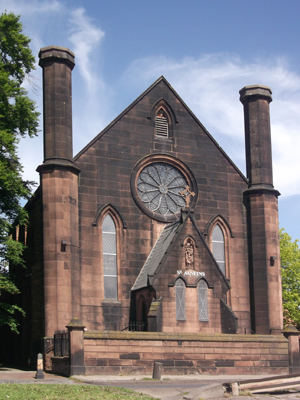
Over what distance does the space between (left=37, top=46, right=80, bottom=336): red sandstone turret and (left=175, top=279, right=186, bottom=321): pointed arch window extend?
4336mm

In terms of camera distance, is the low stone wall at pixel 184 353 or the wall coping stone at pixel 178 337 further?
the wall coping stone at pixel 178 337

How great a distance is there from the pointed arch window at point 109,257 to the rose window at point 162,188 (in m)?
2.35

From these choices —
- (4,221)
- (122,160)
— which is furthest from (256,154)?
(4,221)

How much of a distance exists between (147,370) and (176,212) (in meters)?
10.5

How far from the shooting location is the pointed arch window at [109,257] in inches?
1283

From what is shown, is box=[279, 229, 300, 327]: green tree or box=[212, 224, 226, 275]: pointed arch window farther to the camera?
box=[279, 229, 300, 327]: green tree

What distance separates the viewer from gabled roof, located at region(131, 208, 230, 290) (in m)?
31.1

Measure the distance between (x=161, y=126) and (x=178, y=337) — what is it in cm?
1246

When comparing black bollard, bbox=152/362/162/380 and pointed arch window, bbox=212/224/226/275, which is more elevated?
pointed arch window, bbox=212/224/226/275

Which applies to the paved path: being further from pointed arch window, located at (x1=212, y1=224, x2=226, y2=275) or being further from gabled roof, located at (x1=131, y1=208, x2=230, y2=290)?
pointed arch window, located at (x1=212, y1=224, x2=226, y2=275)

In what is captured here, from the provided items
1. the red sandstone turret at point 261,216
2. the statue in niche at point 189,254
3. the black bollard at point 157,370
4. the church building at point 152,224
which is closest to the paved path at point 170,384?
the black bollard at point 157,370

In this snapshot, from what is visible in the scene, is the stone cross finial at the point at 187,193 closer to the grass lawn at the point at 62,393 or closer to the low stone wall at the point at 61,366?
the low stone wall at the point at 61,366

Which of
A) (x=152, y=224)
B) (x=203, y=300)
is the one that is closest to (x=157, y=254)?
(x=152, y=224)

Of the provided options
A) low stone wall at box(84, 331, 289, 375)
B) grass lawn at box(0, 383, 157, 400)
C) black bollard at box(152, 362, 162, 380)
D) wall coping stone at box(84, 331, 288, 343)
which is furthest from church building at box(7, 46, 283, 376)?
grass lawn at box(0, 383, 157, 400)
